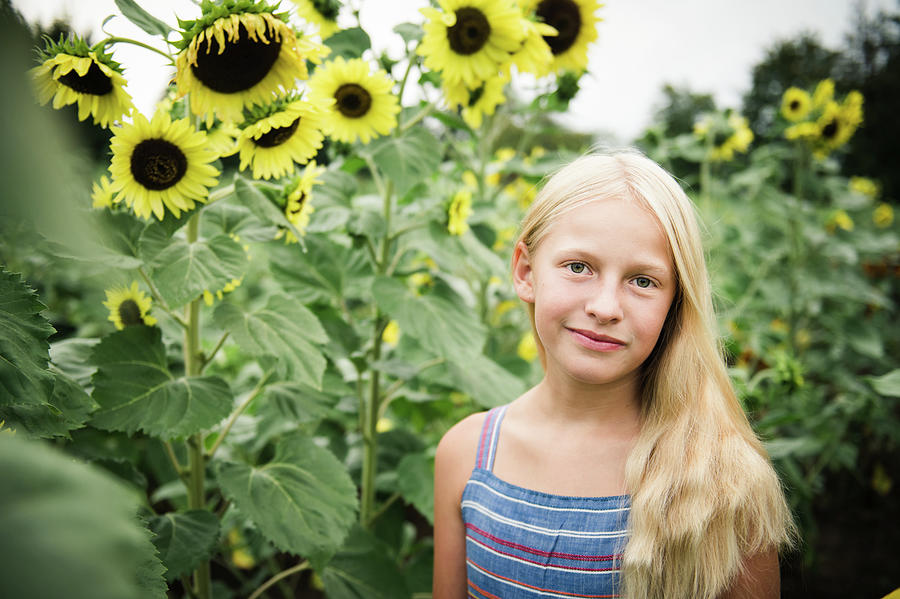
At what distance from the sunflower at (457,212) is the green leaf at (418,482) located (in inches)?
22.8

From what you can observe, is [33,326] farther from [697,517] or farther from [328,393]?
[697,517]

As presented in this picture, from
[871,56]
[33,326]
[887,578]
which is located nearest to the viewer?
[33,326]

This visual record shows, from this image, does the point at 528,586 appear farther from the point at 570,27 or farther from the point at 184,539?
the point at 570,27

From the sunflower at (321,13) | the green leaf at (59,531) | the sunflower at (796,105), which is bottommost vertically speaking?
the green leaf at (59,531)

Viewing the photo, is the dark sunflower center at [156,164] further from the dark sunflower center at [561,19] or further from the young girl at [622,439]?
the dark sunflower center at [561,19]

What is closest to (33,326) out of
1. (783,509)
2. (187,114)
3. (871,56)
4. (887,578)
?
(187,114)

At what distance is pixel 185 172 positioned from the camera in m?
1.00

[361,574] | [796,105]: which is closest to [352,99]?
[361,574]

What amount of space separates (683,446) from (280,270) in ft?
3.34

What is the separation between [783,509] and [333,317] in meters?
1.08

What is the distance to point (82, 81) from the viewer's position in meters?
0.92

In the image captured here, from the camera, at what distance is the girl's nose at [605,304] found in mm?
931

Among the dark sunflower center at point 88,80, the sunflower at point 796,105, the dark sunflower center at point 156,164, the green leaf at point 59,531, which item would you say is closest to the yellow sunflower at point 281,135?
the dark sunflower center at point 156,164

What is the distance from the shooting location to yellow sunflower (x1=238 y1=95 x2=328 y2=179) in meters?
1.01
